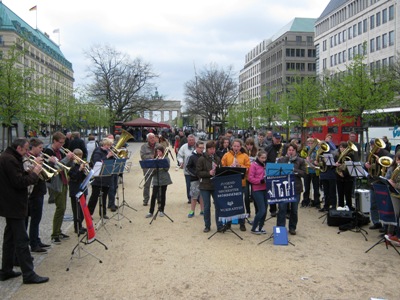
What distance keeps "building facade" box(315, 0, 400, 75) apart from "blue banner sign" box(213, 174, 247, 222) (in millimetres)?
39128

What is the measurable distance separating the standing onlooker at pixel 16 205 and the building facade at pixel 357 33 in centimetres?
4250

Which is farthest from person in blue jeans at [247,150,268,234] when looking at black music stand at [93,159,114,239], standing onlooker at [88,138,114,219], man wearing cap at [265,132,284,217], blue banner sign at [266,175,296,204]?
standing onlooker at [88,138,114,219]

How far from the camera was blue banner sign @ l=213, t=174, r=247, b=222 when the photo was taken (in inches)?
310

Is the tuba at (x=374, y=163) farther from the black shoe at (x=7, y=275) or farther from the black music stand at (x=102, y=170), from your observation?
the black shoe at (x=7, y=275)

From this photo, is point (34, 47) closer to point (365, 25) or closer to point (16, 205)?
point (365, 25)

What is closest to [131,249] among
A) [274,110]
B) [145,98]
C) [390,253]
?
[390,253]

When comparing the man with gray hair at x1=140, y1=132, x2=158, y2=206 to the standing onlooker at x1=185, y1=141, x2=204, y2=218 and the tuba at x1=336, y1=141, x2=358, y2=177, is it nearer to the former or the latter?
the standing onlooker at x1=185, y1=141, x2=204, y2=218

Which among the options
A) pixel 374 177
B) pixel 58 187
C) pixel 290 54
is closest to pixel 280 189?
pixel 374 177

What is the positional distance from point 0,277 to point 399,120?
1012 inches

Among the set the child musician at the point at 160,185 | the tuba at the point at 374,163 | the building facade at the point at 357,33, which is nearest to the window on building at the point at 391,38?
the building facade at the point at 357,33

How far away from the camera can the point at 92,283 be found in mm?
5562

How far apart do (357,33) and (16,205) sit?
66.3 meters

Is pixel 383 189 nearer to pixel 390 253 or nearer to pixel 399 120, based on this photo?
pixel 390 253

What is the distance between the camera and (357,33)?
6256cm
